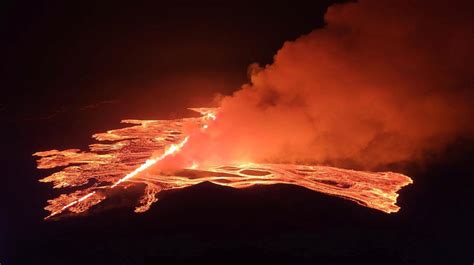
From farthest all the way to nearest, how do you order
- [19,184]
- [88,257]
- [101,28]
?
[101,28]
[19,184]
[88,257]

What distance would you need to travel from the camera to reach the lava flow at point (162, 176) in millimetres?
11398

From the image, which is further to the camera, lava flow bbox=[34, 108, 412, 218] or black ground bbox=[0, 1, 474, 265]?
lava flow bbox=[34, 108, 412, 218]

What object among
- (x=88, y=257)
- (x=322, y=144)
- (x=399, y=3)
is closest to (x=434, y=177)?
(x=322, y=144)

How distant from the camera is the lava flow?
11.4m

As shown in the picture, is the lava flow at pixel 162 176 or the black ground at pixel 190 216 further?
the lava flow at pixel 162 176

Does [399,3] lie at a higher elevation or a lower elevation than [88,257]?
higher

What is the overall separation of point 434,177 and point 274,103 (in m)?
5.38

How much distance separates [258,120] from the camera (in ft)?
49.5

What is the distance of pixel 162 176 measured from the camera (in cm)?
1262

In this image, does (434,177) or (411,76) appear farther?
(411,76)

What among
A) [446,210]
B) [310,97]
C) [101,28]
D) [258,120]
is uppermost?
[101,28]

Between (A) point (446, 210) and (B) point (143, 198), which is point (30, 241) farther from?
(A) point (446, 210)

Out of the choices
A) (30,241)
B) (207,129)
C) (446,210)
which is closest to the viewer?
(30,241)

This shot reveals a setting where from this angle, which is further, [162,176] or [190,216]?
[162,176]
